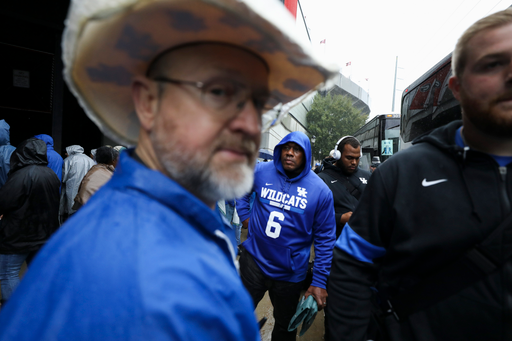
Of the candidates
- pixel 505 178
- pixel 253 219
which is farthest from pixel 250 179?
pixel 253 219

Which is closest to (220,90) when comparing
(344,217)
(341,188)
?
(344,217)

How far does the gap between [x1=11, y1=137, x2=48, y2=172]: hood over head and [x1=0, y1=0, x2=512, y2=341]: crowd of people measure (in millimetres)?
2990

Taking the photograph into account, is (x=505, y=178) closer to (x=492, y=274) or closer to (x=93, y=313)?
(x=492, y=274)

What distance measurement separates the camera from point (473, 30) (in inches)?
53.2

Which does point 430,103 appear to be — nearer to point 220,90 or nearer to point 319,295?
point 319,295

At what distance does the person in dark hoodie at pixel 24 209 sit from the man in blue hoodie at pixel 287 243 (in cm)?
261

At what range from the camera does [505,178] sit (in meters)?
1.25

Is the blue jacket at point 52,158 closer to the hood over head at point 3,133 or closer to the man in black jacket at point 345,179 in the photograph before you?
the hood over head at point 3,133

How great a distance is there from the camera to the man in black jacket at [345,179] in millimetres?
4062

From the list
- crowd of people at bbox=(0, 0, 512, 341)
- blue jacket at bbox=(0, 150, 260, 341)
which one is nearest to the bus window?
crowd of people at bbox=(0, 0, 512, 341)

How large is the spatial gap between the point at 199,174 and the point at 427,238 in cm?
107

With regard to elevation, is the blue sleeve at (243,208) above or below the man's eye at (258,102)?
below

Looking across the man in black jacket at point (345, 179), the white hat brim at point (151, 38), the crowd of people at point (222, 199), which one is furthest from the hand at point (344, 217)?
the white hat brim at point (151, 38)

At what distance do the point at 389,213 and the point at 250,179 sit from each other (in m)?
0.81
